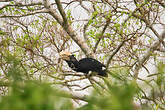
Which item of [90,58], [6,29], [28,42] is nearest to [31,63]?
[28,42]

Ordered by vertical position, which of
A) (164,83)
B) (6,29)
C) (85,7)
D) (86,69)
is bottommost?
(86,69)

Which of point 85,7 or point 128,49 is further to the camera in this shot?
point 85,7

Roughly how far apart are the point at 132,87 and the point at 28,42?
6.15 metres

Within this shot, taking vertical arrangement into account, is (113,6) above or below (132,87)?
above

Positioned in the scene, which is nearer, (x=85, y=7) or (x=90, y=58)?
(x=90, y=58)

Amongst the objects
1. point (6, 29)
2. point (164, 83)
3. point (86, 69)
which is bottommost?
point (86, 69)

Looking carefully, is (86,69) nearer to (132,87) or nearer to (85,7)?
(85,7)

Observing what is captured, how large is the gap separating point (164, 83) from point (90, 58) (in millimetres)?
4575

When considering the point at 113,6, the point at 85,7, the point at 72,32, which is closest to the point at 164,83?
the point at 72,32

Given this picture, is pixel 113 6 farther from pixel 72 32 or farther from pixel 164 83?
pixel 164 83

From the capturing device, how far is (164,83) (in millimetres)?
597

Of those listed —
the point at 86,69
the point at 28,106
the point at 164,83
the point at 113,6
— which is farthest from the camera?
the point at 113,6

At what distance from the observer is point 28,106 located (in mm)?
250

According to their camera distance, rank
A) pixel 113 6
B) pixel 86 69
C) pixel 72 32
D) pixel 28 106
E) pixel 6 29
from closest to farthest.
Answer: pixel 28 106
pixel 86 69
pixel 72 32
pixel 113 6
pixel 6 29
